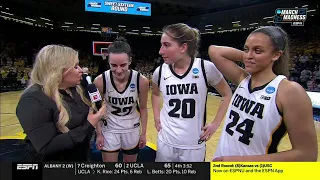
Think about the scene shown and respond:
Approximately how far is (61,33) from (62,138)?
5806 mm

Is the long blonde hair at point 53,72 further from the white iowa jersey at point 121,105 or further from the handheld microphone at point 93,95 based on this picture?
the white iowa jersey at point 121,105

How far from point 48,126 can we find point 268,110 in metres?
0.73

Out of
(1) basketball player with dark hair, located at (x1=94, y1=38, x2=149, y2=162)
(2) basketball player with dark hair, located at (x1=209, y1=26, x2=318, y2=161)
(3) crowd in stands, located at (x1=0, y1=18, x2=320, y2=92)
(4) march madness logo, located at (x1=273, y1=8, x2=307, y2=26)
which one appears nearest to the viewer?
(2) basketball player with dark hair, located at (x1=209, y1=26, x2=318, y2=161)

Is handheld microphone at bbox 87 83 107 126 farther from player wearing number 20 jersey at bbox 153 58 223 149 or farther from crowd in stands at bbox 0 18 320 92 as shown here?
crowd in stands at bbox 0 18 320 92

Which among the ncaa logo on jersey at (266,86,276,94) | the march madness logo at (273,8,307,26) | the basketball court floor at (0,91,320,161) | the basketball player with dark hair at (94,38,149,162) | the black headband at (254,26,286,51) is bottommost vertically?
the basketball court floor at (0,91,320,161)

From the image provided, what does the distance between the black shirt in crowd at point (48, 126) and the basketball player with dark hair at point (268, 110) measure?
21.9 inches

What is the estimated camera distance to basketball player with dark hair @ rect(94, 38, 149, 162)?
1.31m

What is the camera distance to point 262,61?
75 centimetres

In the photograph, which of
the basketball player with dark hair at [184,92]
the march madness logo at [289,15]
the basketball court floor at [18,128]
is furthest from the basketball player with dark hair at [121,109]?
the march madness logo at [289,15]

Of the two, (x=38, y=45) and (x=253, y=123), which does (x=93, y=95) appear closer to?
(x=253, y=123)

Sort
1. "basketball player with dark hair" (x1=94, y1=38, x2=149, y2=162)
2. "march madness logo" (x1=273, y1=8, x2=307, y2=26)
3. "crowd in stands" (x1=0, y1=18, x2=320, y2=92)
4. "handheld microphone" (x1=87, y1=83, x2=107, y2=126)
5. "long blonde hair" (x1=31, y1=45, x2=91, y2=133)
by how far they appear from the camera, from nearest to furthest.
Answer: "long blonde hair" (x1=31, y1=45, x2=91, y2=133), "handheld microphone" (x1=87, y1=83, x2=107, y2=126), "basketball player with dark hair" (x1=94, y1=38, x2=149, y2=162), "march madness logo" (x1=273, y1=8, x2=307, y2=26), "crowd in stands" (x1=0, y1=18, x2=320, y2=92)

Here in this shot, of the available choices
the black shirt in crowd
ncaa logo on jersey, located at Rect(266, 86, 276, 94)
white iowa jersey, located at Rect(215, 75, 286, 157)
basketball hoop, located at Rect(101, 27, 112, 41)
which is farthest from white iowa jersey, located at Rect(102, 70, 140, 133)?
basketball hoop, located at Rect(101, 27, 112, 41)

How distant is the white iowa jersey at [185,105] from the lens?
114cm

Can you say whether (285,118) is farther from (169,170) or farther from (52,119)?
(52,119)
